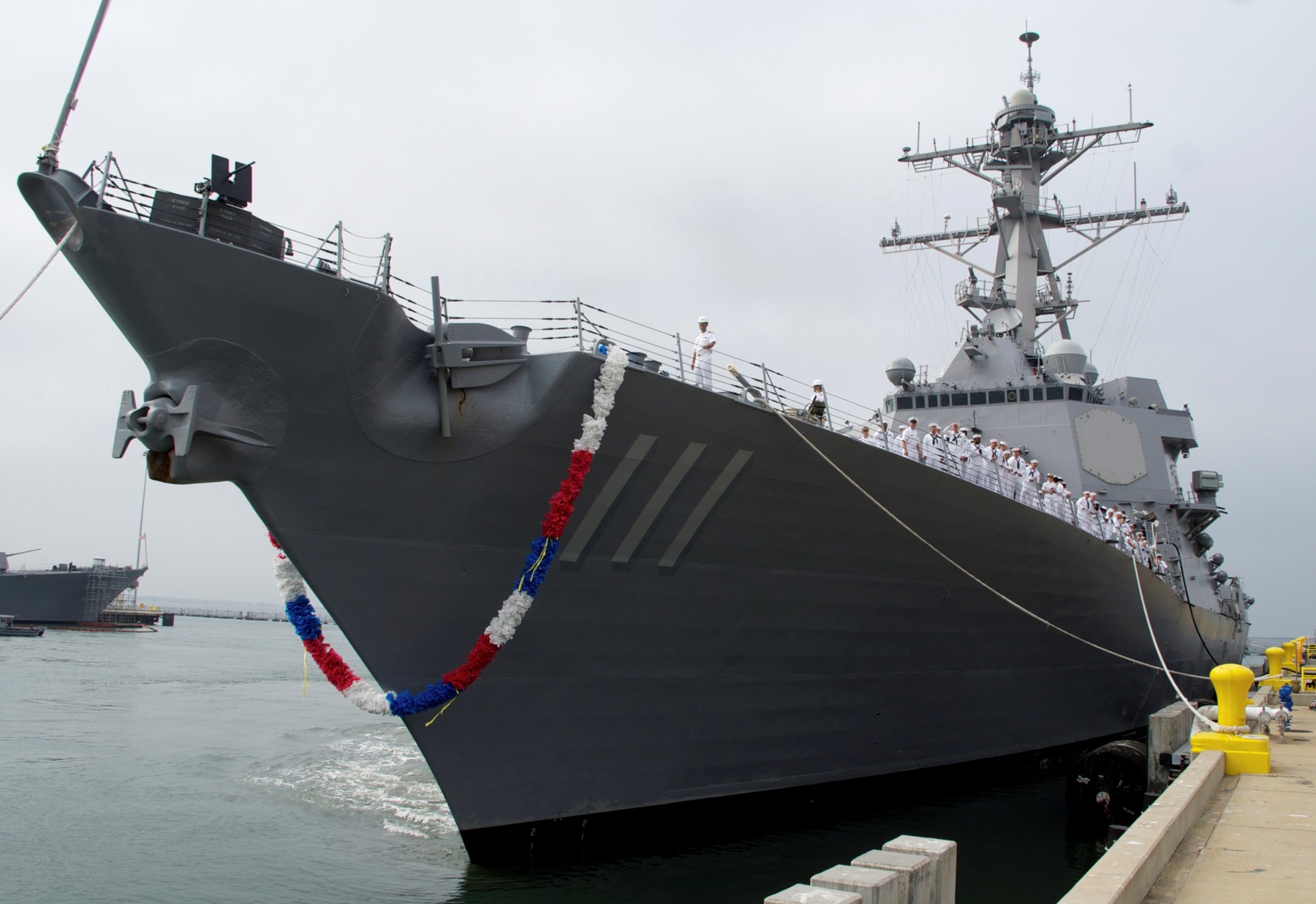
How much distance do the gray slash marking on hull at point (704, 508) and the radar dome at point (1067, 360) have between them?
409 inches

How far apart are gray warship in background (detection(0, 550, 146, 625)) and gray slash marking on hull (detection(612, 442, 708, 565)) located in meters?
52.1

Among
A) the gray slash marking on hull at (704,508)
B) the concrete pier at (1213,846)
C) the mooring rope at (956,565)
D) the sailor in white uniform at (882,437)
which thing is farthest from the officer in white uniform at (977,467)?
the concrete pier at (1213,846)

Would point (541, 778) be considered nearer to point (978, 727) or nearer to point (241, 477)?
point (241, 477)

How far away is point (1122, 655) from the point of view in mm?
13227

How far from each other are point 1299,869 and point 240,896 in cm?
704

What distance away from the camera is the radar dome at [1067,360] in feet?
52.1

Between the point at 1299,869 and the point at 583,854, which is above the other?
the point at 1299,869

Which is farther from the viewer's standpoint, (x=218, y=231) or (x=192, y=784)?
(x=192, y=784)

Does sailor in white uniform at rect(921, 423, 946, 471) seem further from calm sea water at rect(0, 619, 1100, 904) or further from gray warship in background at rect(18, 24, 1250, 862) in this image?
calm sea water at rect(0, 619, 1100, 904)

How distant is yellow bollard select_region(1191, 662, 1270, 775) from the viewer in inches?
282

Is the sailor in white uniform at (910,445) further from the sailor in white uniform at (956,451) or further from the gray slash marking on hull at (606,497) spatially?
the gray slash marking on hull at (606,497)

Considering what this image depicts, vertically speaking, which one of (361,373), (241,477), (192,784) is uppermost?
(361,373)

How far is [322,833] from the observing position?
30.4 feet

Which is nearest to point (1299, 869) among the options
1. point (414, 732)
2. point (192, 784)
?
point (414, 732)
